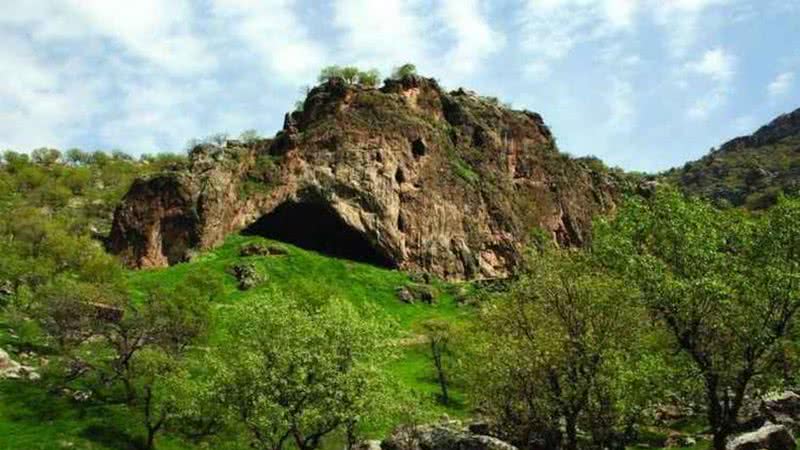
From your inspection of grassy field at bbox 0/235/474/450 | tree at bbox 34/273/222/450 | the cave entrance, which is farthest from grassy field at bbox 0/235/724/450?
the cave entrance

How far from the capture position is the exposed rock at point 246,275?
10012 centimetres

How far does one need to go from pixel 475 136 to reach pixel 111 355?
10149 centimetres

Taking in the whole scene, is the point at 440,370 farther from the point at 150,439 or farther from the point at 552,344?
the point at 552,344

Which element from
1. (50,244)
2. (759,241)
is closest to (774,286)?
(759,241)

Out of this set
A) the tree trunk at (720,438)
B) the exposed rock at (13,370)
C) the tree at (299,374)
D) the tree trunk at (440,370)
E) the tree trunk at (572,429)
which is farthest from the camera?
the tree trunk at (440,370)

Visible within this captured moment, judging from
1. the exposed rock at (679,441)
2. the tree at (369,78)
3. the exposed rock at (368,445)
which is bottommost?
the exposed rock at (679,441)

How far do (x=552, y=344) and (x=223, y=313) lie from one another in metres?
23.9

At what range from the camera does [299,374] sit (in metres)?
40.6

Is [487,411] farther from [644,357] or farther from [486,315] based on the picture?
[644,357]

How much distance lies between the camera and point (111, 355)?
60250 millimetres

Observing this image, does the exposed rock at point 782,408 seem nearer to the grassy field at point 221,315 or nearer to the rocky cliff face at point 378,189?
the grassy field at point 221,315

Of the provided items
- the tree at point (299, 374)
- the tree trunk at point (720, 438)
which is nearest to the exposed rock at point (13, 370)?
the tree at point (299, 374)

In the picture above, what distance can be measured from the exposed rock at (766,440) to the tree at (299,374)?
18236 millimetres

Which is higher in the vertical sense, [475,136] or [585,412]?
[475,136]
